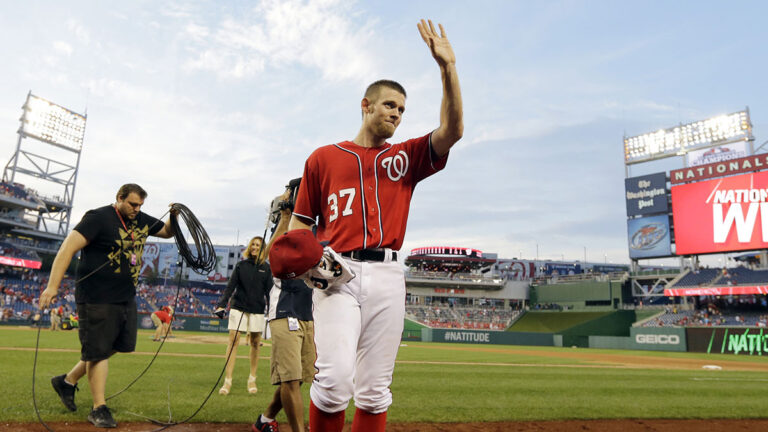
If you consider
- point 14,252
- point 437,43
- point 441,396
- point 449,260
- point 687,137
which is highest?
point 687,137

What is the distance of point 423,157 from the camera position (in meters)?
3.01

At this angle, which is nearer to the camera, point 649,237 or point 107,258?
point 107,258

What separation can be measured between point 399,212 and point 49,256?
60097 mm

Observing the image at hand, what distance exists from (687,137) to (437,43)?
165ft

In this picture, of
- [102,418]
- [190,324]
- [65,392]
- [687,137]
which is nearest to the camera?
[102,418]

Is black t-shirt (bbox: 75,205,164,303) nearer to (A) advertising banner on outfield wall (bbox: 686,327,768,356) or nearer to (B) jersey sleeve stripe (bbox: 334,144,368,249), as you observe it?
(B) jersey sleeve stripe (bbox: 334,144,368,249)

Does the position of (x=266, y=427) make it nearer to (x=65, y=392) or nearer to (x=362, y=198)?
(x=65, y=392)

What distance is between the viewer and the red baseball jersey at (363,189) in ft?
9.29

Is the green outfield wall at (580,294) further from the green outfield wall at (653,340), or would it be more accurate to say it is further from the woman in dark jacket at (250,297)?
the woman in dark jacket at (250,297)

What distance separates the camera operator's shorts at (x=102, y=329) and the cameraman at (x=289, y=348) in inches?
57.9

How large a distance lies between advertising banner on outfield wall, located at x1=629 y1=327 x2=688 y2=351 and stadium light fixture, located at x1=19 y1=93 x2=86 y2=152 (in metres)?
54.2

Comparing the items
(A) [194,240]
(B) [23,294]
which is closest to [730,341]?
(A) [194,240]

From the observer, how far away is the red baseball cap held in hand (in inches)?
97.4

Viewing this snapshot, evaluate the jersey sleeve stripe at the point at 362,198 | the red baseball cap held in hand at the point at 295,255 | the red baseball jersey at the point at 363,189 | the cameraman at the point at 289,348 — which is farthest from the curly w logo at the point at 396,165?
the cameraman at the point at 289,348
